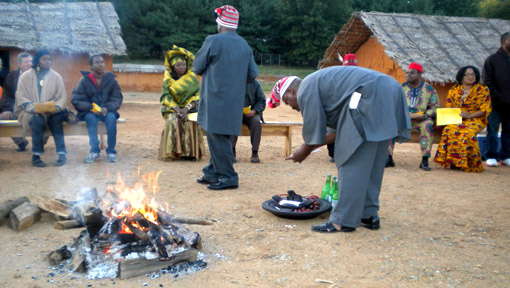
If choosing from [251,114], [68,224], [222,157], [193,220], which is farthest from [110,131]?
[193,220]

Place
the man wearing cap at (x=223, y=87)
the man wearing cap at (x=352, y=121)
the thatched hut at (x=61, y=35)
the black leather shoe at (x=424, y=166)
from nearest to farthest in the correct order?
1. the man wearing cap at (x=352, y=121)
2. the man wearing cap at (x=223, y=87)
3. the black leather shoe at (x=424, y=166)
4. the thatched hut at (x=61, y=35)

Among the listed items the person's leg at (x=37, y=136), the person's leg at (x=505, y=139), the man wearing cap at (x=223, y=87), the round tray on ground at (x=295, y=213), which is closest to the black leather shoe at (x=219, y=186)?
the man wearing cap at (x=223, y=87)

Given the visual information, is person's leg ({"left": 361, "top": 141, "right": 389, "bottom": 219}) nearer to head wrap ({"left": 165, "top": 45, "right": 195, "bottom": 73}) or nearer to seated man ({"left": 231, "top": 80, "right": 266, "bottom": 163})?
seated man ({"left": 231, "top": 80, "right": 266, "bottom": 163})

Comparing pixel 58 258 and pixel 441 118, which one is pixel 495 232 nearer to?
pixel 441 118

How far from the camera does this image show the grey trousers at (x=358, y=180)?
418 centimetres

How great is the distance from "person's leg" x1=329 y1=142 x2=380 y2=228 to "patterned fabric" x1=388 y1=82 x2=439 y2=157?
374 cm

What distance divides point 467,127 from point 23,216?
6690mm

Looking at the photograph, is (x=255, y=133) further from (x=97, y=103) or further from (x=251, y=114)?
(x=97, y=103)

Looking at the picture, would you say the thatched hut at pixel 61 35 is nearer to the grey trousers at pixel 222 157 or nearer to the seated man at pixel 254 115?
the seated man at pixel 254 115

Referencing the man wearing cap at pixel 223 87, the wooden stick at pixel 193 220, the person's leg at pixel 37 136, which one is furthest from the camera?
the person's leg at pixel 37 136

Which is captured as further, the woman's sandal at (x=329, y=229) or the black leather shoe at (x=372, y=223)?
the black leather shoe at (x=372, y=223)

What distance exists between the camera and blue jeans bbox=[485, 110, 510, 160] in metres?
8.17

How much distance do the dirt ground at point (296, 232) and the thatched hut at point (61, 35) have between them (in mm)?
6933

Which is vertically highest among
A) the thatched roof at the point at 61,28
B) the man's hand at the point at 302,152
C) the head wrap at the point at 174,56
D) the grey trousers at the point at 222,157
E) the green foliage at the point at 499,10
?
the green foliage at the point at 499,10
